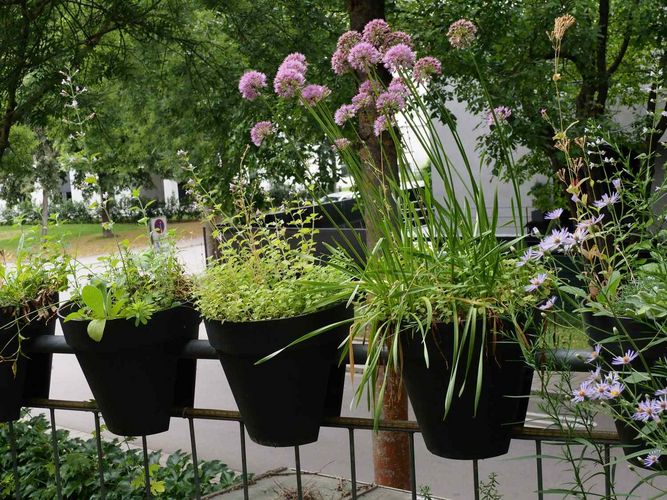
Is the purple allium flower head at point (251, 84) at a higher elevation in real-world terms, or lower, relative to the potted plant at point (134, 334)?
higher

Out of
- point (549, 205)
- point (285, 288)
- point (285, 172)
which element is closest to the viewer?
point (285, 288)

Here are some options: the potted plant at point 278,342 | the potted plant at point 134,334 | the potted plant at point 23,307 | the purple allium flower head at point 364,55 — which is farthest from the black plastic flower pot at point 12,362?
the purple allium flower head at point 364,55

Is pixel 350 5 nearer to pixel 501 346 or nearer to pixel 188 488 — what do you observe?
pixel 188 488

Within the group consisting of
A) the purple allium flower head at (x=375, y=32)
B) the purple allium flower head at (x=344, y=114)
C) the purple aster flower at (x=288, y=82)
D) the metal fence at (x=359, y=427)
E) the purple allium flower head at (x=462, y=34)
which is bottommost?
the metal fence at (x=359, y=427)

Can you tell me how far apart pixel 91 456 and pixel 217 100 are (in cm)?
344

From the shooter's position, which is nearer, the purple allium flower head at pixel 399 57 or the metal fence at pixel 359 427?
the metal fence at pixel 359 427

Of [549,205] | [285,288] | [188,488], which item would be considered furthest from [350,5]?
[549,205]

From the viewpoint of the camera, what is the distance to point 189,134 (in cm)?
886

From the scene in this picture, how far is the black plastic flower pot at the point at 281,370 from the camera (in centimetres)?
155

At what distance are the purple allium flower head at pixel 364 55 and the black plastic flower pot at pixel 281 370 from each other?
542 mm

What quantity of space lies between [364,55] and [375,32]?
0.32 feet

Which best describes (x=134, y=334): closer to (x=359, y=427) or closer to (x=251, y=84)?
(x=359, y=427)

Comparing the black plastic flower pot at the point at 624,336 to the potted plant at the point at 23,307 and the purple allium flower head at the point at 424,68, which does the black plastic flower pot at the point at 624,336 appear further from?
the potted plant at the point at 23,307

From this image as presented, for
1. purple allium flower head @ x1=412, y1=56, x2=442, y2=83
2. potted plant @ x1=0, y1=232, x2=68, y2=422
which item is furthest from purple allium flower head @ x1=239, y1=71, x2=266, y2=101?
potted plant @ x1=0, y1=232, x2=68, y2=422
